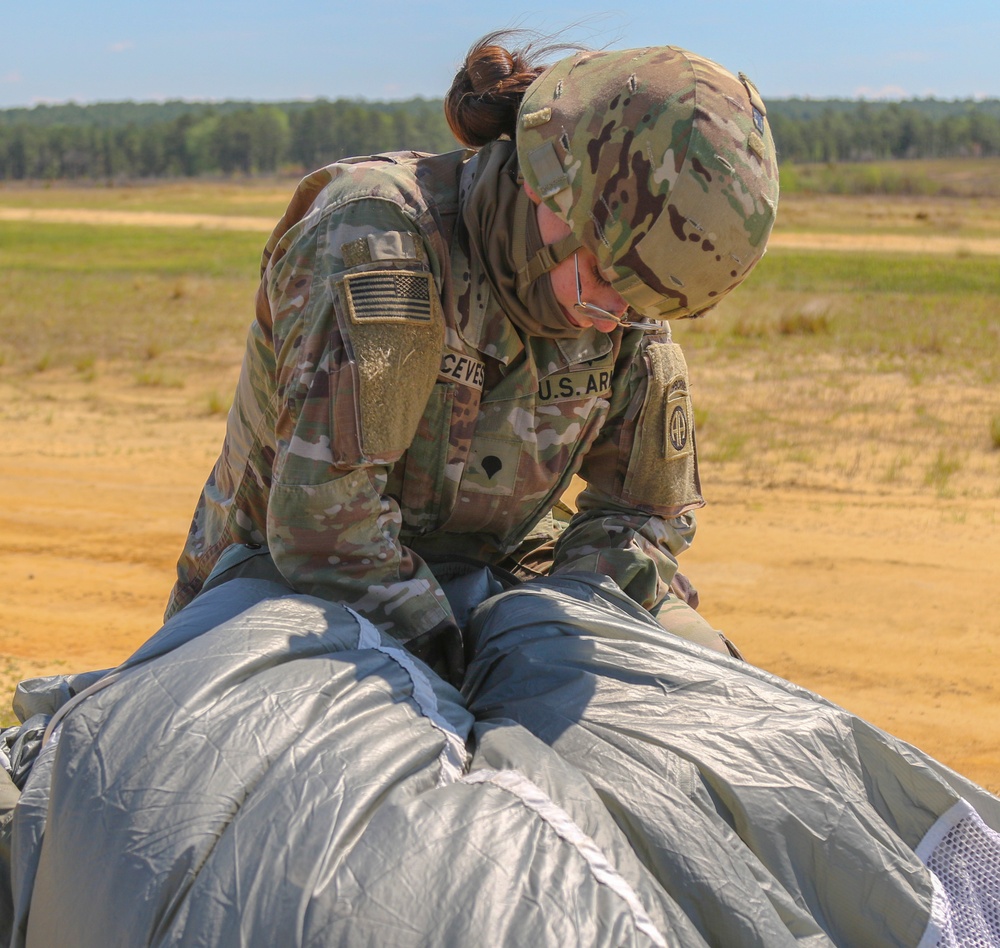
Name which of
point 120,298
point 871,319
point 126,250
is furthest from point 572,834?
point 126,250

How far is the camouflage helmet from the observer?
1.76m

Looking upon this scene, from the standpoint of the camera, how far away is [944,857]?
69.9 inches

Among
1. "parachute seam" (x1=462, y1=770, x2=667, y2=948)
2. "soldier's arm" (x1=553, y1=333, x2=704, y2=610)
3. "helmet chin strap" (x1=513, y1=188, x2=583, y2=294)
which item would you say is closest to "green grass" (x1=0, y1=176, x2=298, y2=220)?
"soldier's arm" (x1=553, y1=333, x2=704, y2=610)

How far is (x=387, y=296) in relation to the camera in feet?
6.04

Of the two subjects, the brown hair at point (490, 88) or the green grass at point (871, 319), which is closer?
the brown hair at point (490, 88)

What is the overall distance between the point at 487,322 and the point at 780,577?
8.74 feet

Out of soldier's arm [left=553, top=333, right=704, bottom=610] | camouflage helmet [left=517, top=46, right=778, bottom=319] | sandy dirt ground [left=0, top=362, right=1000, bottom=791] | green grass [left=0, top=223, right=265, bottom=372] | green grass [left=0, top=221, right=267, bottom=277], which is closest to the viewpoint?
camouflage helmet [left=517, top=46, right=778, bottom=319]

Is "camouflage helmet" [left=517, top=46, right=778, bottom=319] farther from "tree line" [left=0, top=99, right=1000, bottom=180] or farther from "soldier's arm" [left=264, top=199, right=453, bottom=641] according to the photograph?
"tree line" [left=0, top=99, right=1000, bottom=180]

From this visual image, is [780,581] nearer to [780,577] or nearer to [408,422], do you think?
[780,577]

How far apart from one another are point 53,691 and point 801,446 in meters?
4.91

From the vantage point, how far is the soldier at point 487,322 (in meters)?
1.80

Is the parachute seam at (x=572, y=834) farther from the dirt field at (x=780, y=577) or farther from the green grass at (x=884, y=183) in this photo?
the green grass at (x=884, y=183)

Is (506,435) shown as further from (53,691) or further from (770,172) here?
(53,691)

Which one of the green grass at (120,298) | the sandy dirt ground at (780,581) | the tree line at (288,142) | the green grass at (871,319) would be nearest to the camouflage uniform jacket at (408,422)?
the sandy dirt ground at (780,581)
